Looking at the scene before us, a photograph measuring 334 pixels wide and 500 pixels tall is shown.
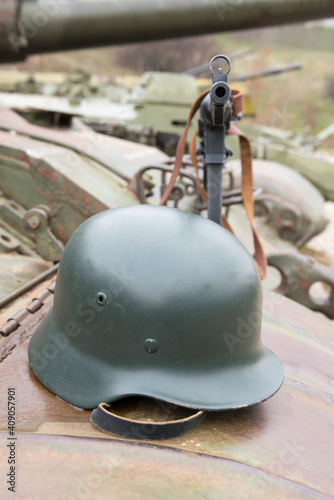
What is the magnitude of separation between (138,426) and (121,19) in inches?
153

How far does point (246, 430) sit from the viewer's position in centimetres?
177

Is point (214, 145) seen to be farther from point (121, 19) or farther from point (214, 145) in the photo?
point (121, 19)

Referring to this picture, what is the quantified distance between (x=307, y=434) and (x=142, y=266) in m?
0.78

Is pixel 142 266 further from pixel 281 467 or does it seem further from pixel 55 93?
pixel 55 93

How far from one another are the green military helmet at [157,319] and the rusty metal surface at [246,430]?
0.25 ft

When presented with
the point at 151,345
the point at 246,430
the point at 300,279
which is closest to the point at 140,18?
the point at 300,279

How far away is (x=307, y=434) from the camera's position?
72.4 inches

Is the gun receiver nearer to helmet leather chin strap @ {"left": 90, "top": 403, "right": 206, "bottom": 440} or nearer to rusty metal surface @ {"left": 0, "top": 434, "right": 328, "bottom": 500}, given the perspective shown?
helmet leather chin strap @ {"left": 90, "top": 403, "right": 206, "bottom": 440}

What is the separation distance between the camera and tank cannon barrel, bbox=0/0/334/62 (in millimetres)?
4602

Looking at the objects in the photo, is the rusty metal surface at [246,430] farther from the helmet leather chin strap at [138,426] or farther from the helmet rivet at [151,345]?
the helmet rivet at [151,345]

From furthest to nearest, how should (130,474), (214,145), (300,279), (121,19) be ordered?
(121,19) → (300,279) → (214,145) → (130,474)

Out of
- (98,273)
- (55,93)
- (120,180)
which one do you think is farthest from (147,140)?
(98,273)

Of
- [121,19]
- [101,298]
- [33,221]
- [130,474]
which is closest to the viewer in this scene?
[130,474]

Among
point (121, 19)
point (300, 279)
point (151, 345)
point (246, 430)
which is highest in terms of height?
point (121, 19)
